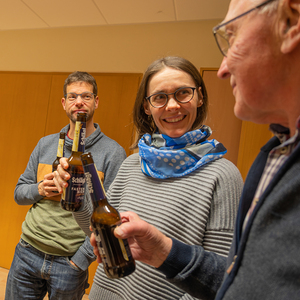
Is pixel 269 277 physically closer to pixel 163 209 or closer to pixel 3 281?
pixel 163 209

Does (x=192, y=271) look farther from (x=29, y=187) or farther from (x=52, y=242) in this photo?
(x=29, y=187)

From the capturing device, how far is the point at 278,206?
400mm

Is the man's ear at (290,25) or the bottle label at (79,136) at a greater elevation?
the man's ear at (290,25)

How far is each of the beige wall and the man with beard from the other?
1.50 metres

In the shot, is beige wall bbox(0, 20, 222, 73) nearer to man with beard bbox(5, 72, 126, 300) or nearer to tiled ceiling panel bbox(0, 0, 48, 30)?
tiled ceiling panel bbox(0, 0, 48, 30)

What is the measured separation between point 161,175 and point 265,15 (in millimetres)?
665

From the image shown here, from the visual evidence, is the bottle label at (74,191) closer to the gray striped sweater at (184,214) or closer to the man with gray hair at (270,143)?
the gray striped sweater at (184,214)

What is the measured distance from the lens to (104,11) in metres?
2.76

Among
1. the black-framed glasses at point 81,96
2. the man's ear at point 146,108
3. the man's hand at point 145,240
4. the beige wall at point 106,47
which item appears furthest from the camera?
the beige wall at point 106,47

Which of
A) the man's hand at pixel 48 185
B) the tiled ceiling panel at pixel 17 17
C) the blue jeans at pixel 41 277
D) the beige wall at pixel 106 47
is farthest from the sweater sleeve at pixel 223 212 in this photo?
the tiled ceiling panel at pixel 17 17

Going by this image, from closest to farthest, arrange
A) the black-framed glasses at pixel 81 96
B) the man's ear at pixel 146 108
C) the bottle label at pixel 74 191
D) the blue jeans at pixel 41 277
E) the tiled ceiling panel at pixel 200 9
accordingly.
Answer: the bottle label at pixel 74 191
the man's ear at pixel 146 108
the blue jeans at pixel 41 277
the black-framed glasses at pixel 81 96
the tiled ceiling panel at pixel 200 9

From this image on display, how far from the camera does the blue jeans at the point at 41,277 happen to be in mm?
1446

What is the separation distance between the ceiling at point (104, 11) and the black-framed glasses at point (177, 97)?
1874 millimetres

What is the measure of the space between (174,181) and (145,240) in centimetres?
34
